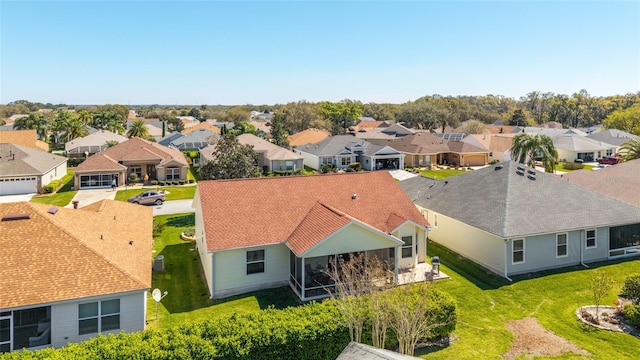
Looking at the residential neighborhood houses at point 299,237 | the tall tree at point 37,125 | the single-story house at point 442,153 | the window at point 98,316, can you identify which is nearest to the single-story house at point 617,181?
the residential neighborhood houses at point 299,237

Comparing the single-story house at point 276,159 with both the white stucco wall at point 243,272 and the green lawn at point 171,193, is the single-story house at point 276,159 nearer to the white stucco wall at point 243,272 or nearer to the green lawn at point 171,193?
the green lawn at point 171,193

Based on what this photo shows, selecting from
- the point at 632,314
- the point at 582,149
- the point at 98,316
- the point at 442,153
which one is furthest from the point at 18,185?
the point at 582,149

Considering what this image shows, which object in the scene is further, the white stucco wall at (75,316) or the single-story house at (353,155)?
the single-story house at (353,155)

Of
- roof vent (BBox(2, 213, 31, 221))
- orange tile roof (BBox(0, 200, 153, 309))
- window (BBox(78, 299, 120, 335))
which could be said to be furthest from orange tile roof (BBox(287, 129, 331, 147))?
window (BBox(78, 299, 120, 335))

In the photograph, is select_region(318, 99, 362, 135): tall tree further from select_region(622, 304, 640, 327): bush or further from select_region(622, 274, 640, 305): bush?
select_region(622, 304, 640, 327): bush

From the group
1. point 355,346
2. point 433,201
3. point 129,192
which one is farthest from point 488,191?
point 129,192

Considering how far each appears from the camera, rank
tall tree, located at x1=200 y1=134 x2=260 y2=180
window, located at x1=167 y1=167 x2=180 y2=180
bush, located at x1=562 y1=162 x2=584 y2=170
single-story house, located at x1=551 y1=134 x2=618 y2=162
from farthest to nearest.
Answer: single-story house, located at x1=551 y1=134 x2=618 y2=162
bush, located at x1=562 y1=162 x2=584 y2=170
window, located at x1=167 y1=167 x2=180 y2=180
tall tree, located at x1=200 y1=134 x2=260 y2=180

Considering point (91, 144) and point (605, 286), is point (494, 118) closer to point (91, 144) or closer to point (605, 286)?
point (91, 144)
